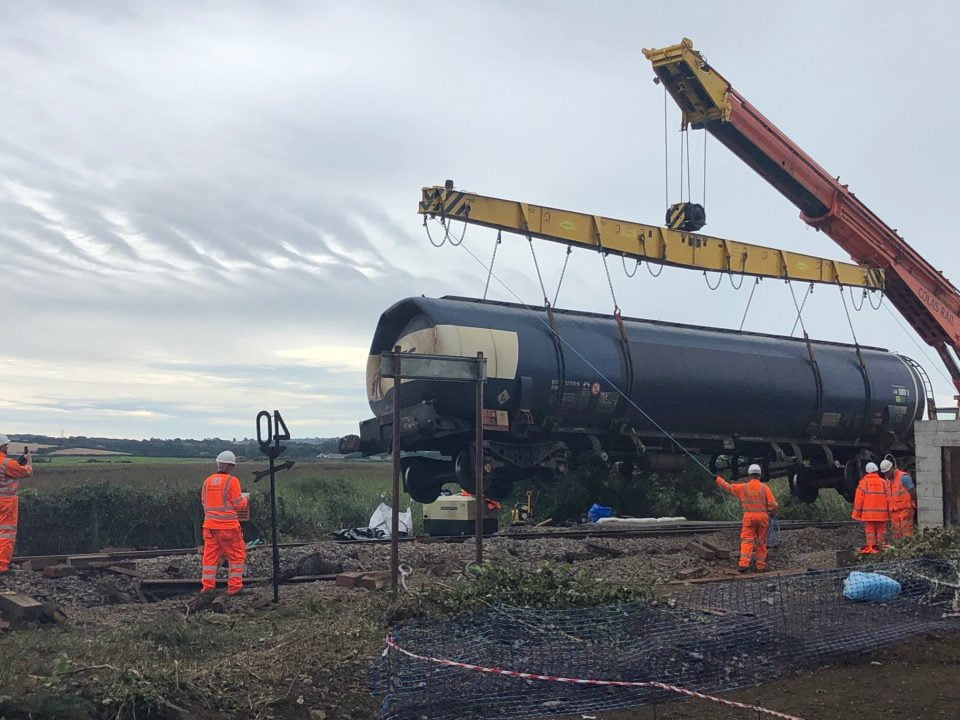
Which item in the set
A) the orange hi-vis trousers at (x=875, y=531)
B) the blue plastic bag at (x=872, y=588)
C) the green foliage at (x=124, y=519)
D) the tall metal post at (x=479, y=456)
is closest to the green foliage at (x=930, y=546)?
the blue plastic bag at (x=872, y=588)

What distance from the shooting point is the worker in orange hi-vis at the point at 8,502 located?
1023 centimetres

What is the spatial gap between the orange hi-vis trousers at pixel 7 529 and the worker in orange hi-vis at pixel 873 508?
10.8 meters

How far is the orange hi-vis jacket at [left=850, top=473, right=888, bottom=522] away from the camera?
12.9 meters

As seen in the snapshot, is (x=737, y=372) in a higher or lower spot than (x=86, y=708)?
higher

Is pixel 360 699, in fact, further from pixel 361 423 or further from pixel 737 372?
pixel 737 372

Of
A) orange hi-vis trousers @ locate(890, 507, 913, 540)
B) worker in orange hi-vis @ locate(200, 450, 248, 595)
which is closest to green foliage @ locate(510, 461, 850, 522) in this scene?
orange hi-vis trousers @ locate(890, 507, 913, 540)

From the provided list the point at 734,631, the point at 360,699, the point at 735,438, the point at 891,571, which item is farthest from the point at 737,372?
the point at 360,699

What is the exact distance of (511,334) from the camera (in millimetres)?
13273

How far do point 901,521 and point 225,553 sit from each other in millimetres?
9673

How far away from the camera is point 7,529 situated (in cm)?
1041

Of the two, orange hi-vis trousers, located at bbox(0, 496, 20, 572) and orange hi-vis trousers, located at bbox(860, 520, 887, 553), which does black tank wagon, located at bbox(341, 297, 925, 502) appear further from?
orange hi-vis trousers, located at bbox(0, 496, 20, 572)

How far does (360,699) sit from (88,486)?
45.1ft

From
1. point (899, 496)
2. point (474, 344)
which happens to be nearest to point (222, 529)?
point (474, 344)

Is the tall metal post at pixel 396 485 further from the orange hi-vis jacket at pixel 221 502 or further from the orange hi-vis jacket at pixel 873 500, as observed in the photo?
the orange hi-vis jacket at pixel 873 500
